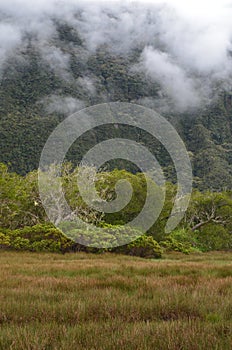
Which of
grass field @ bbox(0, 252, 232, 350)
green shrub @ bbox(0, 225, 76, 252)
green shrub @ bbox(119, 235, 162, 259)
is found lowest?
grass field @ bbox(0, 252, 232, 350)

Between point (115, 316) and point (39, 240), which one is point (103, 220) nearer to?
point (39, 240)

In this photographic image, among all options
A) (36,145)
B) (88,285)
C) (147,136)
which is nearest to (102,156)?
(36,145)

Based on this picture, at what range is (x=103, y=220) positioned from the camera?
93.6 feet

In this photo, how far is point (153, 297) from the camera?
6020 millimetres

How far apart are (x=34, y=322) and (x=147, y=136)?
182840mm

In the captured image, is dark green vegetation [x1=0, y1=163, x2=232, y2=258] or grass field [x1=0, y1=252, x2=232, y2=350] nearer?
grass field [x1=0, y1=252, x2=232, y2=350]

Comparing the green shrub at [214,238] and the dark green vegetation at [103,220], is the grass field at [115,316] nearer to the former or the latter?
the dark green vegetation at [103,220]

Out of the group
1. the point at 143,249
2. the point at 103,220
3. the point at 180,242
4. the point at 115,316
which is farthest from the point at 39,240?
the point at 115,316

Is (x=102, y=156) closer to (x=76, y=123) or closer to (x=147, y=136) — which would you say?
(x=76, y=123)

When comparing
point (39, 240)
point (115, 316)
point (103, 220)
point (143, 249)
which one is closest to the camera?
point (115, 316)

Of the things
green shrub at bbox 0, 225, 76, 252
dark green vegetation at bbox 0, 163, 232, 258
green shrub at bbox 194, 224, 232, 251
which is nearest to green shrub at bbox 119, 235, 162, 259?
dark green vegetation at bbox 0, 163, 232, 258

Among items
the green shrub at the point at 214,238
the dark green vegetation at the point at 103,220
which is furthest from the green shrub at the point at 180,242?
the green shrub at the point at 214,238

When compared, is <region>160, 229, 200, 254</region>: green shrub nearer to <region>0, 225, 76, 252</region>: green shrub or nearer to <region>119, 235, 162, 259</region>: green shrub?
<region>119, 235, 162, 259</region>: green shrub

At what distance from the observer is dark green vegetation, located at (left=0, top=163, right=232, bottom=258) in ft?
73.2
